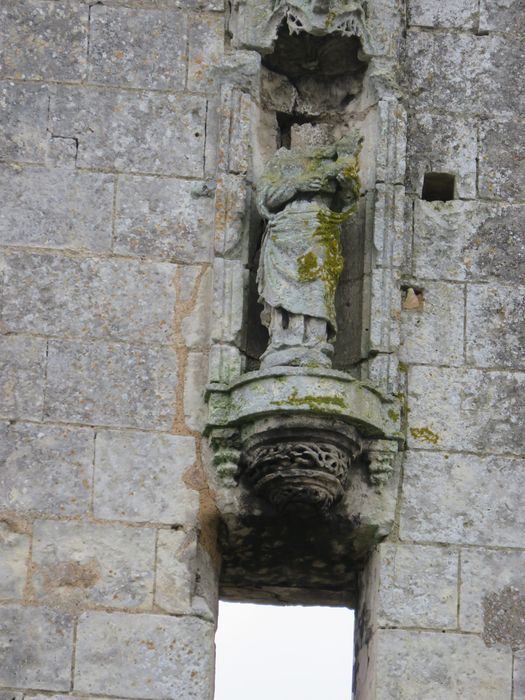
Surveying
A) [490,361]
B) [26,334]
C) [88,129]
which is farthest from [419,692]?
[88,129]

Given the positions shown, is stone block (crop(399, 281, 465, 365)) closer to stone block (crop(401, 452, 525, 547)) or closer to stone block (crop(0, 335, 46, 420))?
stone block (crop(401, 452, 525, 547))

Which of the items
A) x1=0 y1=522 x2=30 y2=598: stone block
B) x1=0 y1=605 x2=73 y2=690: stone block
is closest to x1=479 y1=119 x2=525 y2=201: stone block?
x1=0 y1=522 x2=30 y2=598: stone block

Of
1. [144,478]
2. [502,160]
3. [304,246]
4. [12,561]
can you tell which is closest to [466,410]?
[304,246]

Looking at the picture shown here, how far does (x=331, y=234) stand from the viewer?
10844 mm

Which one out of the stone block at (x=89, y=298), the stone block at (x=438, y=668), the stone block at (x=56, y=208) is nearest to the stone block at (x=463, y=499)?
the stone block at (x=438, y=668)

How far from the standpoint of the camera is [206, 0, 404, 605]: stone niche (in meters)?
10.5

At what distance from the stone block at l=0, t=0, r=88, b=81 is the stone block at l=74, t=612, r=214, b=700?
271cm

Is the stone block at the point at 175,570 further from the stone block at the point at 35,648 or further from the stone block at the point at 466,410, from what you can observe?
the stone block at the point at 466,410

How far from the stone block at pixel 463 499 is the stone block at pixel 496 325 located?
1.62 feet

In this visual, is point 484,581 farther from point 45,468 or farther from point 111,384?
point 45,468

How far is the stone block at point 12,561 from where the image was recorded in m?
10.5

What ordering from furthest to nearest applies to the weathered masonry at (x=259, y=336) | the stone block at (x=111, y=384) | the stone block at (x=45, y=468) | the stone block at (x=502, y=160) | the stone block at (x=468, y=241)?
the stone block at (x=502, y=160) → the stone block at (x=468, y=241) → the stone block at (x=111, y=384) → the stone block at (x=45, y=468) → the weathered masonry at (x=259, y=336)

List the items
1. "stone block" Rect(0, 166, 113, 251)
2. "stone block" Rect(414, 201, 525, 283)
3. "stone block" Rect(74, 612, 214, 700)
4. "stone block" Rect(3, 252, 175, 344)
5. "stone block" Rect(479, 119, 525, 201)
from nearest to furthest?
"stone block" Rect(74, 612, 214, 700) → "stone block" Rect(3, 252, 175, 344) → "stone block" Rect(0, 166, 113, 251) → "stone block" Rect(414, 201, 525, 283) → "stone block" Rect(479, 119, 525, 201)

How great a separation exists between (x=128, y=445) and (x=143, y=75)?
189 centimetres
